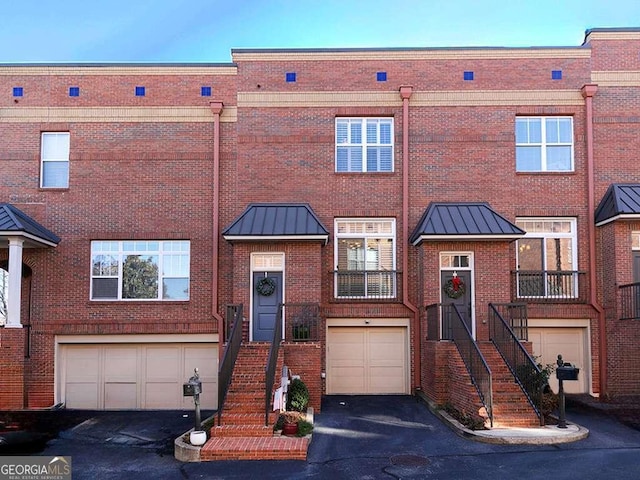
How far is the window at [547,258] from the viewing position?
648 inches

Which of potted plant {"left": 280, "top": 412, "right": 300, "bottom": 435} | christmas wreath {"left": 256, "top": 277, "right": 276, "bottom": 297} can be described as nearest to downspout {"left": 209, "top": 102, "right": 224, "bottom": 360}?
christmas wreath {"left": 256, "top": 277, "right": 276, "bottom": 297}

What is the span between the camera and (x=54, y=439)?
40.3ft

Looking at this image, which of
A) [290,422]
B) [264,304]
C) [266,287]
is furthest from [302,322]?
[290,422]

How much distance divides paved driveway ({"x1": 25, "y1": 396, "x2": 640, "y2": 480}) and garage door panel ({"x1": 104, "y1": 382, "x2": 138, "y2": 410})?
113 inches

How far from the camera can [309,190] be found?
55.2 feet

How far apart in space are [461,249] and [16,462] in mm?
10902

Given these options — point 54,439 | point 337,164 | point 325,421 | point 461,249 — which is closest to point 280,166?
point 337,164

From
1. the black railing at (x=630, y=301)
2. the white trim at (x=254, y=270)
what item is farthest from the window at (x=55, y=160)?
the black railing at (x=630, y=301)

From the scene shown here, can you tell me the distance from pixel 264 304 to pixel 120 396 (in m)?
4.90

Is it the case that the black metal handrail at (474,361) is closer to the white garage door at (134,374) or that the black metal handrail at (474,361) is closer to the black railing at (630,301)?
the black railing at (630,301)

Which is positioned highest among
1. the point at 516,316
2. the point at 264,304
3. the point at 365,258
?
the point at 365,258

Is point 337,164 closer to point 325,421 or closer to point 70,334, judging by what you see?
point 325,421

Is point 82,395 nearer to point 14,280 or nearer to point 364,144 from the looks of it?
point 14,280

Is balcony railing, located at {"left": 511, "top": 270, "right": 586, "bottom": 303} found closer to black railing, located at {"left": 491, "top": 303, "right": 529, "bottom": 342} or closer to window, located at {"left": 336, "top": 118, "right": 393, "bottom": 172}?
black railing, located at {"left": 491, "top": 303, "right": 529, "bottom": 342}
